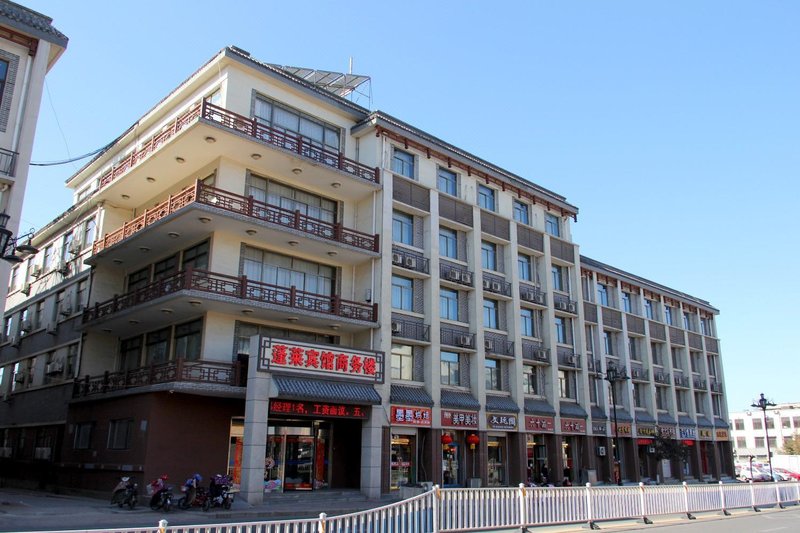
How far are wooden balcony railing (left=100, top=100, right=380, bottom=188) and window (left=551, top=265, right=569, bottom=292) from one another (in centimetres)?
1441

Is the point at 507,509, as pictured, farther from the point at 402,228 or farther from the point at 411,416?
the point at 402,228

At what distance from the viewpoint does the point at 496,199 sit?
114 feet

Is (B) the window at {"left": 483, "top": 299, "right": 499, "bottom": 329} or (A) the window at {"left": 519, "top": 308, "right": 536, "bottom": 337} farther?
(A) the window at {"left": 519, "top": 308, "right": 536, "bottom": 337}

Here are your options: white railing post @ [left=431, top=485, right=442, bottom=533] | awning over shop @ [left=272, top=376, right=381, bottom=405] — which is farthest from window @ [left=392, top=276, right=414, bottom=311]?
white railing post @ [left=431, top=485, right=442, bottom=533]

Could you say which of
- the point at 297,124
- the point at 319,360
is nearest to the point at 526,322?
the point at 319,360

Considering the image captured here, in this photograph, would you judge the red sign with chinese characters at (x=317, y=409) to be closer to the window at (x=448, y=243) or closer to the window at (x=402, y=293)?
the window at (x=402, y=293)

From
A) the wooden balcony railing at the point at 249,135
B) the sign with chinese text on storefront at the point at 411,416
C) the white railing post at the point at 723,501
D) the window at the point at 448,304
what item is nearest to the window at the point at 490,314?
the window at the point at 448,304

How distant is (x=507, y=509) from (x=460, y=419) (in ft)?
48.2

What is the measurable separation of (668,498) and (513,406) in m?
13.3

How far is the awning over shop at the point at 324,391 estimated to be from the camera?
2197cm

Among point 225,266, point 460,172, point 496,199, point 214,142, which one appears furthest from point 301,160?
point 496,199

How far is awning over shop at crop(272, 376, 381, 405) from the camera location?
2197 cm

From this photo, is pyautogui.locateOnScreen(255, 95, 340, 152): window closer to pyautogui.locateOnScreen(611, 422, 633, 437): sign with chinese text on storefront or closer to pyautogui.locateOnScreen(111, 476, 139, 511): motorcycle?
pyautogui.locateOnScreen(111, 476, 139, 511): motorcycle

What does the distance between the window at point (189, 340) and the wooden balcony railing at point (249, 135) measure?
689 centimetres
